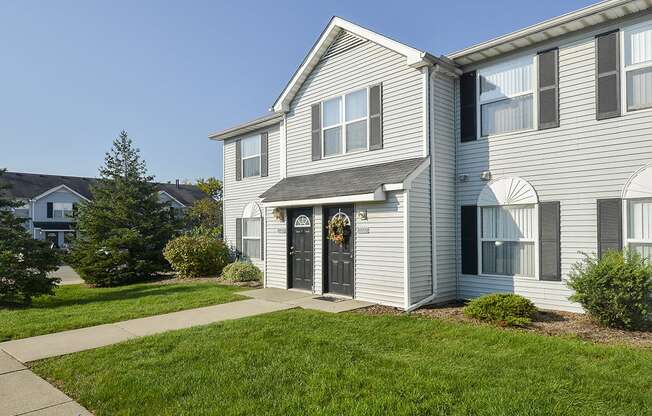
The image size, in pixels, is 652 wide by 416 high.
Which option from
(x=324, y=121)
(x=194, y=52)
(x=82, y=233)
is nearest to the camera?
(x=324, y=121)

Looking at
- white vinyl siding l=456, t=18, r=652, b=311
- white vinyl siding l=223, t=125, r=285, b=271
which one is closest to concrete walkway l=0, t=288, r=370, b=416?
white vinyl siding l=456, t=18, r=652, b=311

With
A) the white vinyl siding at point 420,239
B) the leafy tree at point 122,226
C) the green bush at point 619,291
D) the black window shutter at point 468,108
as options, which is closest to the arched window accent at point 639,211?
the green bush at point 619,291

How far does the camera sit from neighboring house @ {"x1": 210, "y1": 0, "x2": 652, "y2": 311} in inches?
314

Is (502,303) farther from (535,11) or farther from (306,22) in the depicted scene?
(306,22)

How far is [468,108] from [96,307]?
10.1 m

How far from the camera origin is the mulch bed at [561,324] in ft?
21.6

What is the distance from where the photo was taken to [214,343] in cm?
637

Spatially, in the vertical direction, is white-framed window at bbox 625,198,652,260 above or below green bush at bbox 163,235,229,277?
above

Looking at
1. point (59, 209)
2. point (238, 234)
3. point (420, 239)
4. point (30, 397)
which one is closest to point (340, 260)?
point (420, 239)

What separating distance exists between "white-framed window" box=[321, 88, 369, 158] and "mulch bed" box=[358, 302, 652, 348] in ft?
14.0

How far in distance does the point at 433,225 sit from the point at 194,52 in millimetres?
10646

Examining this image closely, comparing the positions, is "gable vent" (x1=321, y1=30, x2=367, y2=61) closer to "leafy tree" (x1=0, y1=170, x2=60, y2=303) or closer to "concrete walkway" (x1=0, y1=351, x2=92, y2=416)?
"leafy tree" (x1=0, y1=170, x2=60, y2=303)

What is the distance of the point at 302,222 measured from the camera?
1165cm

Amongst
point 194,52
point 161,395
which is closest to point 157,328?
point 161,395
